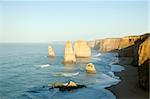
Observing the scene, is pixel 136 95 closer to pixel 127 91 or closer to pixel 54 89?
pixel 127 91

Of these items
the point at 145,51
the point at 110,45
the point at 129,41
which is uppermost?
the point at 129,41

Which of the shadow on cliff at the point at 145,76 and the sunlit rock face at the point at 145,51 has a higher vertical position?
the sunlit rock face at the point at 145,51

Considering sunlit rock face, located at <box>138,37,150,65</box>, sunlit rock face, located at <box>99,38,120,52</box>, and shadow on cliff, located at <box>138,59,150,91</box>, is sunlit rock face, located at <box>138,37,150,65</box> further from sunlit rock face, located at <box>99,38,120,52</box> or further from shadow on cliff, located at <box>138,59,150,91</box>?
sunlit rock face, located at <box>99,38,120,52</box>

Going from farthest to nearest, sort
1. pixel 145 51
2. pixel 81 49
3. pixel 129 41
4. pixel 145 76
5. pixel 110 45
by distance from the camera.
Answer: pixel 110 45 < pixel 129 41 < pixel 81 49 < pixel 145 51 < pixel 145 76

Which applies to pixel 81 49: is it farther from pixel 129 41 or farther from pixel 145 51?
pixel 145 51

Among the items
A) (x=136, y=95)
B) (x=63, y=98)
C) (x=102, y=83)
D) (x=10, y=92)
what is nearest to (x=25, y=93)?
(x=10, y=92)

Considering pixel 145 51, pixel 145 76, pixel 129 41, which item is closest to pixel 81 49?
pixel 129 41

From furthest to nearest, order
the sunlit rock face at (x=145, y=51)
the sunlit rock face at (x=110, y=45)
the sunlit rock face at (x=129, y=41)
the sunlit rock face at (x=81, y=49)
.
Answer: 1. the sunlit rock face at (x=110, y=45)
2. the sunlit rock face at (x=81, y=49)
3. the sunlit rock face at (x=129, y=41)
4. the sunlit rock face at (x=145, y=51)

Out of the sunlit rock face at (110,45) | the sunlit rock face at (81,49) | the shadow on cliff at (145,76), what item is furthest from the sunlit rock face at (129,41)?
the shadow on cliff at (145,76)

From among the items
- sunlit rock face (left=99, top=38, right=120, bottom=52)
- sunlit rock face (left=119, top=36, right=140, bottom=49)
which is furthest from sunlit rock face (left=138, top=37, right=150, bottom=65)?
sunlit rock face (left=99, top=38, right=120, bottom=52)

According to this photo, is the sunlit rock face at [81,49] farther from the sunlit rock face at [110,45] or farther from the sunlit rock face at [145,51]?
the sunlit rock face at [145,51]

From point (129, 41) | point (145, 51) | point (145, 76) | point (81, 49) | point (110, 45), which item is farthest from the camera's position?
point (110, 45)

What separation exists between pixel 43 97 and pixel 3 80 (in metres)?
17.3

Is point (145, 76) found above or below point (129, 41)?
below
